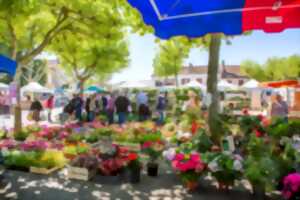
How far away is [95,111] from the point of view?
49.6 feet

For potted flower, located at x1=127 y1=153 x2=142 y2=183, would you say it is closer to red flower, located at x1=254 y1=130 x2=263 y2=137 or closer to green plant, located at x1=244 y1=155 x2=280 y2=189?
green plant, located at x1=244 y1=155 x2=280 y2=189

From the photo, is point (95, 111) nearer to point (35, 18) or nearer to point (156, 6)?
point (35, 18)

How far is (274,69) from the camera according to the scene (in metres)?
53.7

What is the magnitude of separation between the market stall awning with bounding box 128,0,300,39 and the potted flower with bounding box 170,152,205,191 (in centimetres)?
315

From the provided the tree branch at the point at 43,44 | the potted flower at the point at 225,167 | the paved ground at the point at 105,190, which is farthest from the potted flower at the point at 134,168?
the tree branch at the point at 43,44

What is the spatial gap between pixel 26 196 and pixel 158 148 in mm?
2669

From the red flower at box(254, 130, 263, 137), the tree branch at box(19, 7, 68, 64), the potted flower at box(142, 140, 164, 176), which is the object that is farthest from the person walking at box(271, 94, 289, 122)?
the tree branch at box(19, 7, 68, 64)

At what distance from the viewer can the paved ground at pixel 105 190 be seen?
4812 millimetres

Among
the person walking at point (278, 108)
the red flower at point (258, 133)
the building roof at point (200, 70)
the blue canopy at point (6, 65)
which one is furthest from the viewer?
the building roof at point (200, 70)

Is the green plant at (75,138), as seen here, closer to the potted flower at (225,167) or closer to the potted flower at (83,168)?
the potted flower at (83,168)

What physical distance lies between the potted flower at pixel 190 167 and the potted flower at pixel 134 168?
2.83ft

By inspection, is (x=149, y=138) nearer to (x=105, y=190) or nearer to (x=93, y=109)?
(x=105, y=190)

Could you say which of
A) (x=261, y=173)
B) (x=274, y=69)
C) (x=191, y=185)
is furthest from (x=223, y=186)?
(x=274, y=69)

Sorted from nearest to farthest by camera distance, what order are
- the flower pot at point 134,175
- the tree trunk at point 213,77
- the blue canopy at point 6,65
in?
the blue canopy at point 6,65 < the flower pot at point 134,175 < the tree trunk at point 213,77
